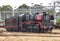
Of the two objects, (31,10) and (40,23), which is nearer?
(40,23)

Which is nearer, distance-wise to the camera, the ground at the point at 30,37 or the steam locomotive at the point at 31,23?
the ground at the point at 30,37

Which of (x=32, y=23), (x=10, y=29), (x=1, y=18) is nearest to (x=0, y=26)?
(x=1, y=18)

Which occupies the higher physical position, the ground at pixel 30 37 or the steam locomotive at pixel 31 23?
the steam locomotive at pixel 31 23

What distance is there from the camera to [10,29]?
67.4ft

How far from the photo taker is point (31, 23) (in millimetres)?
19734

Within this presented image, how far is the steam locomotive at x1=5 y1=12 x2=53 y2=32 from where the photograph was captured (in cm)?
1966

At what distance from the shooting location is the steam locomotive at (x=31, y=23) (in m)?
19.7

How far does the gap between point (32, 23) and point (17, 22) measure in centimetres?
154

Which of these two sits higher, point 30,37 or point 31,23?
point 31,23

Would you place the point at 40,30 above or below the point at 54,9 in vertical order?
below

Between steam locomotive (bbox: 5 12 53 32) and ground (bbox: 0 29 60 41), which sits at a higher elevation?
steam locomotive (bbox: 5 12 53 32)

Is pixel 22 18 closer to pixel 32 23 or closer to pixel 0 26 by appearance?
pixel 32 23

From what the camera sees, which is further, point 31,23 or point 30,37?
point 31,23

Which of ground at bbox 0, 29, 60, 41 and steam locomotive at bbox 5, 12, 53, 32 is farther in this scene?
steam locomotive at bbox 5, 12, 53, 32
